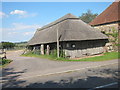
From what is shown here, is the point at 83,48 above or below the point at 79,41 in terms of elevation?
below

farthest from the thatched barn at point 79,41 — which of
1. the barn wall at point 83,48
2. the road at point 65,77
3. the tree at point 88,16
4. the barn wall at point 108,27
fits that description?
the tree at point 88,16

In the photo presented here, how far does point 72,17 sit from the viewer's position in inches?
997

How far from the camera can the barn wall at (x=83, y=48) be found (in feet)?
61.8

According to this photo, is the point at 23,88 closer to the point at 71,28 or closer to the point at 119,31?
the point at 71,28

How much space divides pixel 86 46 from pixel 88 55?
1.44m

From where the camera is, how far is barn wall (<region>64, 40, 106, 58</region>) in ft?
61.8

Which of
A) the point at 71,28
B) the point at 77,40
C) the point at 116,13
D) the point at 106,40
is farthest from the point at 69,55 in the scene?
the point at 116,13

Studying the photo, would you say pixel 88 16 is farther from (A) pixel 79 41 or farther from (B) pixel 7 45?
(A) pixel 79 41

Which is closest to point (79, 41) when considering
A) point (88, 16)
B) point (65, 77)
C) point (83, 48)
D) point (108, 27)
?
point (83, 48)

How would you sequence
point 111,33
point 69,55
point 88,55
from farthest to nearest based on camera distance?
1. point 111,33
2. point 88,55
3. point 69,55

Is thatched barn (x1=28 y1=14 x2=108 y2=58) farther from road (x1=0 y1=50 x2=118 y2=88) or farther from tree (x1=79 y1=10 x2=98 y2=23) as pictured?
tree (x1=79 y1=10 x2=98 y2=23)

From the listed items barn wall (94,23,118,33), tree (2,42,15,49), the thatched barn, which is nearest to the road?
the thatched barn

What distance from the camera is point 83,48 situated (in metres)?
19.8

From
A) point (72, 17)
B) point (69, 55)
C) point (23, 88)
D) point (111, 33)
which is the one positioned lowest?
point (23, 88)
